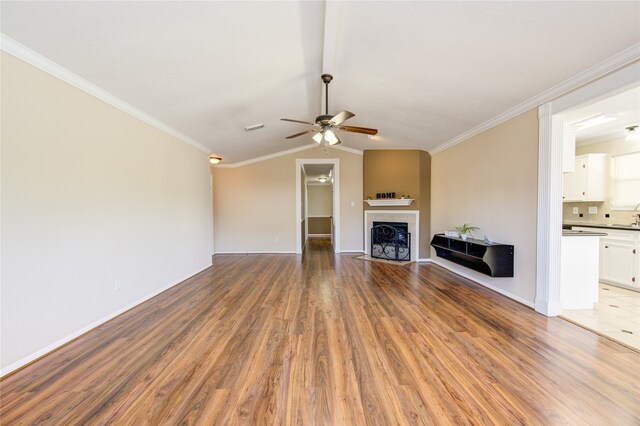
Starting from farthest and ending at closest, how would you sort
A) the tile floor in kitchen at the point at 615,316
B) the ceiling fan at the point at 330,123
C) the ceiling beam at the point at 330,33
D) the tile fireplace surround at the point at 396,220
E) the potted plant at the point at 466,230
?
the tile fireplace surround at the point at 396,220
the potted plant at the point at 466,230
the ceiling fan at the point at 330,123
the tile floor in kitchen at the point at 615,316
the ceiling beam at the point at 330,33

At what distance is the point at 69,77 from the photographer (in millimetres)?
2256

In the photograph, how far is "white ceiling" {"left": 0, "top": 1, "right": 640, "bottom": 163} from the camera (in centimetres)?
178

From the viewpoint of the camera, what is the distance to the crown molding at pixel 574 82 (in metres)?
2.02

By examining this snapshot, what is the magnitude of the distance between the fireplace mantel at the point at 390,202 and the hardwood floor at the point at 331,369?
2.90m

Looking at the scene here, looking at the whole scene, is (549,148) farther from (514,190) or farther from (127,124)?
(127,124)

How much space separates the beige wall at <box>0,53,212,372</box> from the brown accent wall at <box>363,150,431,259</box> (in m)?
4.36

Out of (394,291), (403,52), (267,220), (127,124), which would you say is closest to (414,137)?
(403,52)

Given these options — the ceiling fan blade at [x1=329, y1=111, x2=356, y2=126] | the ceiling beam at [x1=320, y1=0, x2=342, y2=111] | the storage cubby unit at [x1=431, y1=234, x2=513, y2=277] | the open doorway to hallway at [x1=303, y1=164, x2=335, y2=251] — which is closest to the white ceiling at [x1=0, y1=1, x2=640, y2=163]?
the ceiling beam at [x1=320, y1=0, x2=342, y2=111]

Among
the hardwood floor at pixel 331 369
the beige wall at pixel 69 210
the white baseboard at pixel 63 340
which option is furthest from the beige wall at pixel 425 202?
the white baseboard at pixel 63 340

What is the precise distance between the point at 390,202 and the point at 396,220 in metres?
0.45

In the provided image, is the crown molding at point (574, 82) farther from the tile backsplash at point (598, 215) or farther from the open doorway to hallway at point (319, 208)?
the open doorway to hallway at point (319, 208)

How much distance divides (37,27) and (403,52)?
2873 mm

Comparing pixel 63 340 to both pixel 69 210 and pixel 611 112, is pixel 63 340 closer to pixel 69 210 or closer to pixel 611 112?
pixel 69 210

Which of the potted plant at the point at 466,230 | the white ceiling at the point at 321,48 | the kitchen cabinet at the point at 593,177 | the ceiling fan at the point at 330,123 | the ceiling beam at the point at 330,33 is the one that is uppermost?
the ceiling beam at the point at 330,33
